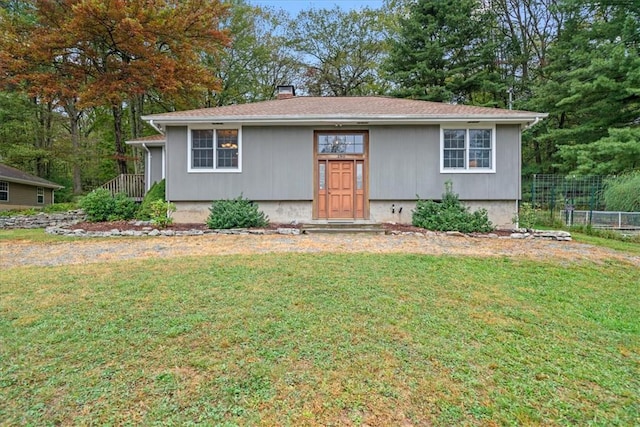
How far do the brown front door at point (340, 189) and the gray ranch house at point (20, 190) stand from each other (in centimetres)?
1744

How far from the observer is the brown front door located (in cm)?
1002

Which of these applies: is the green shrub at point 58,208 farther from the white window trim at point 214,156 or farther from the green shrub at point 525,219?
the green shrub at point 525,219

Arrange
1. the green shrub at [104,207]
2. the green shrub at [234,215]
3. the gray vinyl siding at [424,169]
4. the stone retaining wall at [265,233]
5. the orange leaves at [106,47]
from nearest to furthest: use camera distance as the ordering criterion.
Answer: the stone retaining wall at [265,233]
the green shrub at [234,215]
the gray vinyl siding at [424,169]
the green shrub at [104,207]
the orange leaves at [106,47]

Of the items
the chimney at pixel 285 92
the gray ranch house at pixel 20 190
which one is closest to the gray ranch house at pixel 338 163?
the chimney at pixel 285 92

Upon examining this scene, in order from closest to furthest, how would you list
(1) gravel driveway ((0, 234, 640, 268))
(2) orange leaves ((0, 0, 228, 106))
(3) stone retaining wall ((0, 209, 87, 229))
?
(1) gravel driveway ((0, 234, 640, 268)) → (3) stone retaining wall ((0, 209, 87, 229)) → (2) orange leaves ((0, 0, 228, 106))

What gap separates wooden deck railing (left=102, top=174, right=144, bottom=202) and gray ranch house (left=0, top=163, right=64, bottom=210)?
7444 mm

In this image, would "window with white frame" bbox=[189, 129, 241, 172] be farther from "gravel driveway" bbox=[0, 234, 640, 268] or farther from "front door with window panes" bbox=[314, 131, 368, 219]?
"gravel driveway" bbox=[0, 234, 640, 268]

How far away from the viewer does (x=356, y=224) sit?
9.36 m

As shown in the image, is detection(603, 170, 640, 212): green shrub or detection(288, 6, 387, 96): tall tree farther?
detection(288, 6, 387, 96): tall tree

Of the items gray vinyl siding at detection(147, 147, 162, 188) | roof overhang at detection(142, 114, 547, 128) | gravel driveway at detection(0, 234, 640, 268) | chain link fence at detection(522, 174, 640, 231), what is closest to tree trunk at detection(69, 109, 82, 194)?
gray vinyl siding at detection(147, 147, 162, 188)

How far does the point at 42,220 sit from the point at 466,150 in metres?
15.0

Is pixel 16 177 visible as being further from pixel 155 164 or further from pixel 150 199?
pixel 150 199

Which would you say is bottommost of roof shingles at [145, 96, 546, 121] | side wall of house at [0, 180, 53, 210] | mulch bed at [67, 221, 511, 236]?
mulch bed at [67, 221, 511, 236]

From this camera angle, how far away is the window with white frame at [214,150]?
9875 mm
